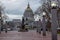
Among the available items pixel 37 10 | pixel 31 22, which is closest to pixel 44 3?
pixel 37 10

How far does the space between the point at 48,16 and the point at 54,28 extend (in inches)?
1409

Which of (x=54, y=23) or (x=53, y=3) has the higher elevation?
(x=53, y=3)

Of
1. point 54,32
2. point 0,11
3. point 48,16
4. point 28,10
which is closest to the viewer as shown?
point 54,32

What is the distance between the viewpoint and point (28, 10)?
124375 mm

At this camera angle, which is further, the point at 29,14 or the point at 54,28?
the point at 29,14

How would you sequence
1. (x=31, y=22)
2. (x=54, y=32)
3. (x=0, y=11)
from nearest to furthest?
(x=54, y=32) < (x=0, y=11) < (x=31, y=22)

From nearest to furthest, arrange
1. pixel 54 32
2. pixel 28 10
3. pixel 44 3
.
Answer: pixel 54 32, pixel 44 3, pixel 28 10

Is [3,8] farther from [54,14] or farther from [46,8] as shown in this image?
[54,14]

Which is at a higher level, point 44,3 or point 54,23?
point 44,3

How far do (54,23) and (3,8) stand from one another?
4634cm

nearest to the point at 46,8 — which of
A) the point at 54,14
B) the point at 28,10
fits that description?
the point at 54,14

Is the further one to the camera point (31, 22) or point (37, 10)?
point (31, 22)

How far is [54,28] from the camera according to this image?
14.6 m

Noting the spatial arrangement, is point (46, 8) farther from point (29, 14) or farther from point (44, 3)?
point (29, 14)
